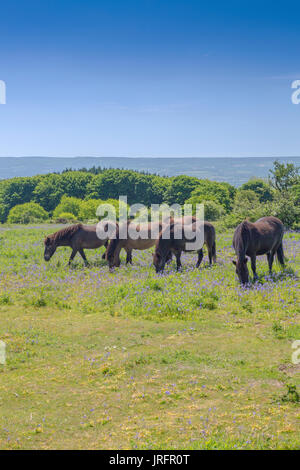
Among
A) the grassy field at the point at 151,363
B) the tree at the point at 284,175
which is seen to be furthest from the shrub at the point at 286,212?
the grassy field at the point at 151,363

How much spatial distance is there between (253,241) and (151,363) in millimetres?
8247

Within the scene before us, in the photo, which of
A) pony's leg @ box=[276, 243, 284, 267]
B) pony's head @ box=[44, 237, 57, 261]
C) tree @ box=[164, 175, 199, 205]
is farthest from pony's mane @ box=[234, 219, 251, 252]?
tree @ box=[164, 175, 199, 205]

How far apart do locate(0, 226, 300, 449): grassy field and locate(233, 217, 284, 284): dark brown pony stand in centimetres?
76

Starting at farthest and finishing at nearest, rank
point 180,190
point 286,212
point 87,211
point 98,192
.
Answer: point 98,192 → point 180,190 → point 87,211 → point 286,212

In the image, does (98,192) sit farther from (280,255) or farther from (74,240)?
(280,255)

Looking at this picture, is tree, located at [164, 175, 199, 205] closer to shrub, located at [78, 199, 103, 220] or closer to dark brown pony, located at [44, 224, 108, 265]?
shrub, located at [78, 199, 103, 220]

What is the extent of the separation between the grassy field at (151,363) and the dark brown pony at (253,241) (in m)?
0.76

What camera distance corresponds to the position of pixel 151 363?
8.91 meters

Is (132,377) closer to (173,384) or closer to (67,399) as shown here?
(173,384)

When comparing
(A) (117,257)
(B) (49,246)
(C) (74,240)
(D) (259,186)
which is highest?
(D) (259,186)

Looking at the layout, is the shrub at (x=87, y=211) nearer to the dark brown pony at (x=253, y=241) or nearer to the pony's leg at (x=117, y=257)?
the pony's leg at (x=117, y=257)

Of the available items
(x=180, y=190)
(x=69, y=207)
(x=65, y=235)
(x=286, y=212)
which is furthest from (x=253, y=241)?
(x=180, y=190)
